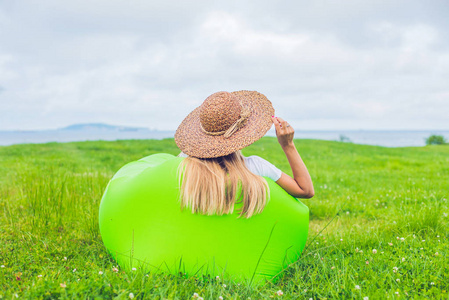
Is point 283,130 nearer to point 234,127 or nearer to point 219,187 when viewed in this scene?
point 234,127

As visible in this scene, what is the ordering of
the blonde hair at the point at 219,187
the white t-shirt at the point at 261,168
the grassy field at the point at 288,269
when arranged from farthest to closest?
the white t-shirt at the point at 261,168, the blonde hair at the point at 219,187, the grassy field at the point at 288,269

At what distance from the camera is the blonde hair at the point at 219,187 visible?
2.77 m

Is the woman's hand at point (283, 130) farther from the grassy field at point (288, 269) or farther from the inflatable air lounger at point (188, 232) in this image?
the grassy field at point (288, 269)

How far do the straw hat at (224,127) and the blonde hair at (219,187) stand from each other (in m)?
0.13

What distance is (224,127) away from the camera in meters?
2.91

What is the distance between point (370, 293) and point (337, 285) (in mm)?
256

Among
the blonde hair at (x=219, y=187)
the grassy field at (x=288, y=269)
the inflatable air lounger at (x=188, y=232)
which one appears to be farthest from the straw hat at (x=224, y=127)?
the grassy field at (x=288, y=269)

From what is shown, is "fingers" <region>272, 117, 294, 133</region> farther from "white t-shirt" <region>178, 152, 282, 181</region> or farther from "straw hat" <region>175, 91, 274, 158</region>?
"white t-shirt" <region>178, 152, 282, 181</region>

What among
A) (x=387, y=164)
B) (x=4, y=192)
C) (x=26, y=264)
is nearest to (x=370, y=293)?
(x=26, y=264)

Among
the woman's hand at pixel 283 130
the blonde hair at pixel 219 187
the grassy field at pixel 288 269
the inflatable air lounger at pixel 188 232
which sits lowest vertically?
the grassy field at pixel 288 269

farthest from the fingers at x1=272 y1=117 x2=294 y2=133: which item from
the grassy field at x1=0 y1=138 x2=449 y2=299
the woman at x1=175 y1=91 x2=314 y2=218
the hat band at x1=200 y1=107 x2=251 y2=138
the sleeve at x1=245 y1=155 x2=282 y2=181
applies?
the grassy field at x1=0 y1=138 x2=449 y2=299

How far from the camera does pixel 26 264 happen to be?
11.1 ft

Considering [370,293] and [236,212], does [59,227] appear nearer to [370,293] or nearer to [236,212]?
[236,212]

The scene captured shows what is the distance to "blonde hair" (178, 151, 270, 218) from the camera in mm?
2770
